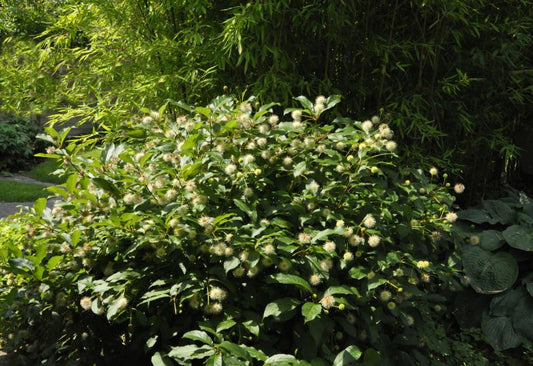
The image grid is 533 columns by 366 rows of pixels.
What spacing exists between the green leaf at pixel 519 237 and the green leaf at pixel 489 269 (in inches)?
3.0

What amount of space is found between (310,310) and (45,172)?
725 centimetres

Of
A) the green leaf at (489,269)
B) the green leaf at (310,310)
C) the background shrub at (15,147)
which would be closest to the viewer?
the green leaf at (310,310)

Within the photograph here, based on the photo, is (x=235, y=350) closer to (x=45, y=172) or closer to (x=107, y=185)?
(x=107, y=185)

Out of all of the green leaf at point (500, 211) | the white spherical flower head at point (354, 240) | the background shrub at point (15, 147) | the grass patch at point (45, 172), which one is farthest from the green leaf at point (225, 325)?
the background shrub at point (15, 147)

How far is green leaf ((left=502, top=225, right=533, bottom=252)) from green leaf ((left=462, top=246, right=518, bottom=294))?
76 mm

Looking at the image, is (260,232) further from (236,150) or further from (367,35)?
(367,35)

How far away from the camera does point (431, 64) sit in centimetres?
265

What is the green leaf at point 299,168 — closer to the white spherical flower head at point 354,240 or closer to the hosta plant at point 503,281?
the white spherical flower head at point 354,240

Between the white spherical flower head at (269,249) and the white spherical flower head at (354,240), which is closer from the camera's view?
the white spherical flower head at (269,249)

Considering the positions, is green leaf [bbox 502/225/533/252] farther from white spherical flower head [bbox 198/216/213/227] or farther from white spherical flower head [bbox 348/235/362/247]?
white spherical flower head [bbox 198/216/213/227]

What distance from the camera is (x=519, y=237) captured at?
2.44 m

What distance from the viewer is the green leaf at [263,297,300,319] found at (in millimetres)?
1326

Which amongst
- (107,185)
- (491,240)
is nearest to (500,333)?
(491,240)

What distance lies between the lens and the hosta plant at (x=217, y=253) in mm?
1354
